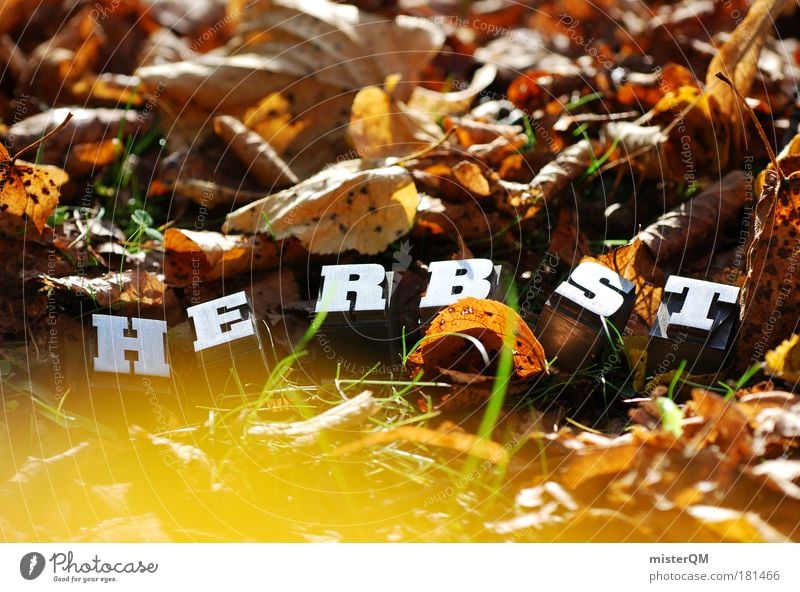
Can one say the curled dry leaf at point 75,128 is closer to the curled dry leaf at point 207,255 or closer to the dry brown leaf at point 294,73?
the dry brown leaf at point 294,73

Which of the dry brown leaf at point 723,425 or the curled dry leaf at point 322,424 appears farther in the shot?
the curled dry leaf at point 322,424

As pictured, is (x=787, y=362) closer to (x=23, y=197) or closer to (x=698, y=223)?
(x=698, y=223)

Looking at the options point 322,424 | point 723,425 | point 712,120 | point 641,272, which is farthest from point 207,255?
point 712,120

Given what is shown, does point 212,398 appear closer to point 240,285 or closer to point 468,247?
point 240,285

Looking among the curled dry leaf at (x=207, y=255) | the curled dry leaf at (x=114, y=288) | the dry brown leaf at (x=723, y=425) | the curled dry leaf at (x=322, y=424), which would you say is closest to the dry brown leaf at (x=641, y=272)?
the dry brown leaf at (x=723, y=425)

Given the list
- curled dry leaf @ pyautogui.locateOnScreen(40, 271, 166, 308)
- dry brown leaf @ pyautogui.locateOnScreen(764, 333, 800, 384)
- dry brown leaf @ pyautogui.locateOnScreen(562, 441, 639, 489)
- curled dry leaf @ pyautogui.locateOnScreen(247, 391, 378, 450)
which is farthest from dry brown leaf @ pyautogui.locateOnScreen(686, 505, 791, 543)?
curled dry leaf @ pyautogui.locateOnScreen(40, 271, 166, 308)

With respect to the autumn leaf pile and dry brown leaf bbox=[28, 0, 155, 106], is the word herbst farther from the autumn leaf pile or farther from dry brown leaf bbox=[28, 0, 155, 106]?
dry brown leaf bbox=[28, 0, 155, 106]
